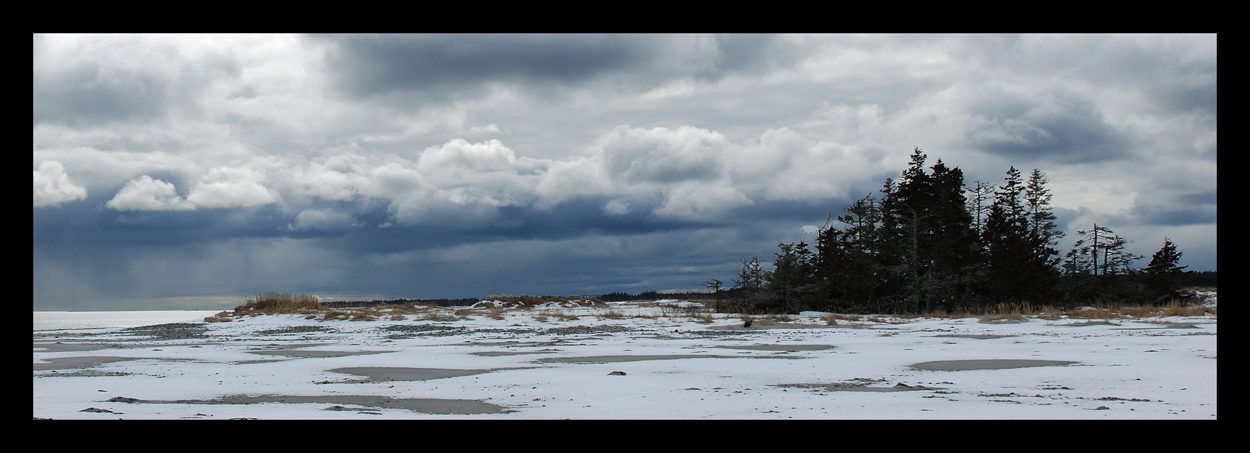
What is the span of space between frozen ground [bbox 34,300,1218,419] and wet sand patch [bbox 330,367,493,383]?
0.02 meters

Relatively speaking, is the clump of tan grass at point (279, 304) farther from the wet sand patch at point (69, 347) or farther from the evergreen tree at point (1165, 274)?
the evergreen tree at point (1165, 274)

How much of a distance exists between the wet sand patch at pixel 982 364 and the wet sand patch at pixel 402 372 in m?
4.96

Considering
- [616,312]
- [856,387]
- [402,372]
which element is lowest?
[616,312]

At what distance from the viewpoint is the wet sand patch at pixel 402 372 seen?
780 cm

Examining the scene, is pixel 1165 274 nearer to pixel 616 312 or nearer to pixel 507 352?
pixel 616 312

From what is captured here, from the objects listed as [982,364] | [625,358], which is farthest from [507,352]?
[982,364]

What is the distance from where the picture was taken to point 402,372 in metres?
8.37

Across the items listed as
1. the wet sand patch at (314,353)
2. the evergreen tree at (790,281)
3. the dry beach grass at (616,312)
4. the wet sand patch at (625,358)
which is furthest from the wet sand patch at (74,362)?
the evergreen tree at (790,281)

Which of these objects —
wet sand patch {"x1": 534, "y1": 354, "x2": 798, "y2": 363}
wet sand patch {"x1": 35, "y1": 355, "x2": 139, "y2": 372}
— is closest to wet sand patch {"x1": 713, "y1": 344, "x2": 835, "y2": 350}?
wet sand patch {"x1": 534, "y1": 354, "x2": 798, "y2": 363}

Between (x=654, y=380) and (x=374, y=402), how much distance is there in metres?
2.66
